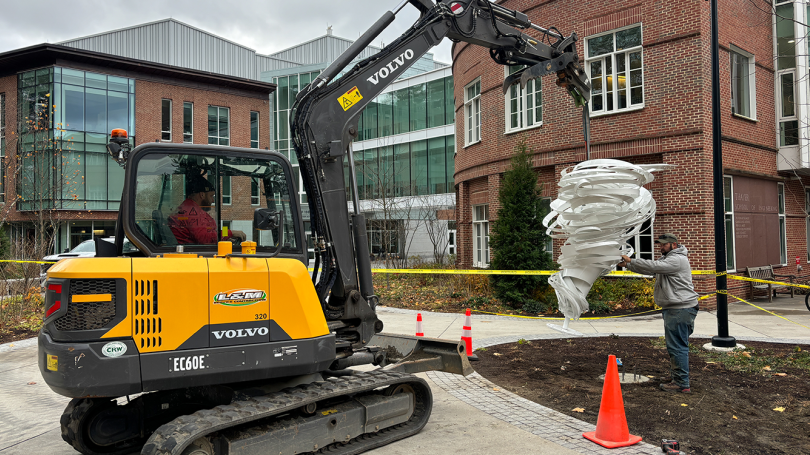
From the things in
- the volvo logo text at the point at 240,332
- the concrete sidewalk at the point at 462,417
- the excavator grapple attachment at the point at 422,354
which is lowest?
the concrete sidewalk at the point at 462,417

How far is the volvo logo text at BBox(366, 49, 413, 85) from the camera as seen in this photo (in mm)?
5941

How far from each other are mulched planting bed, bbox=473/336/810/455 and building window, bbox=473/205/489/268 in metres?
10.5

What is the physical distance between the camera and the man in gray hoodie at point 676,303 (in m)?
6.80

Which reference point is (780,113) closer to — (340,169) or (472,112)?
(472,112)

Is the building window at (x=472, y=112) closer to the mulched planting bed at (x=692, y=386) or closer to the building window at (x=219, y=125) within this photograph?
the mulched planting bed at (x=692, y=386)

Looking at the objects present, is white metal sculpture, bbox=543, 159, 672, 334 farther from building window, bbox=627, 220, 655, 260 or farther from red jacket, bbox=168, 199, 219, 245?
building window, bbox=627, 220, 655, 260

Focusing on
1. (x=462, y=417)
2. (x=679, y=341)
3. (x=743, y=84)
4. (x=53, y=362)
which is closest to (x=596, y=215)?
(x=679, y=341)

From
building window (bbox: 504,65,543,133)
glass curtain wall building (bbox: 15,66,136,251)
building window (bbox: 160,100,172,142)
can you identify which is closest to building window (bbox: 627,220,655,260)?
building window (bbox: 504,65,543,133)

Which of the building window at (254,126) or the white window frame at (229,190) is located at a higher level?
the building window at (254,126)

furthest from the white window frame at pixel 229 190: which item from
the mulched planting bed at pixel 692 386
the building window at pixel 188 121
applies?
the building window at pixel 188 121

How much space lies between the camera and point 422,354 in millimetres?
6371

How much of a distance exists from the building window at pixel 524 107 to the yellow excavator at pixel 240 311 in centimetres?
1170

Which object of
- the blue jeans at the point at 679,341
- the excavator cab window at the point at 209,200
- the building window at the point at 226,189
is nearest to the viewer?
the excavator cab window at the point at 209,200

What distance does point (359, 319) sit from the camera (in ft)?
18.5
